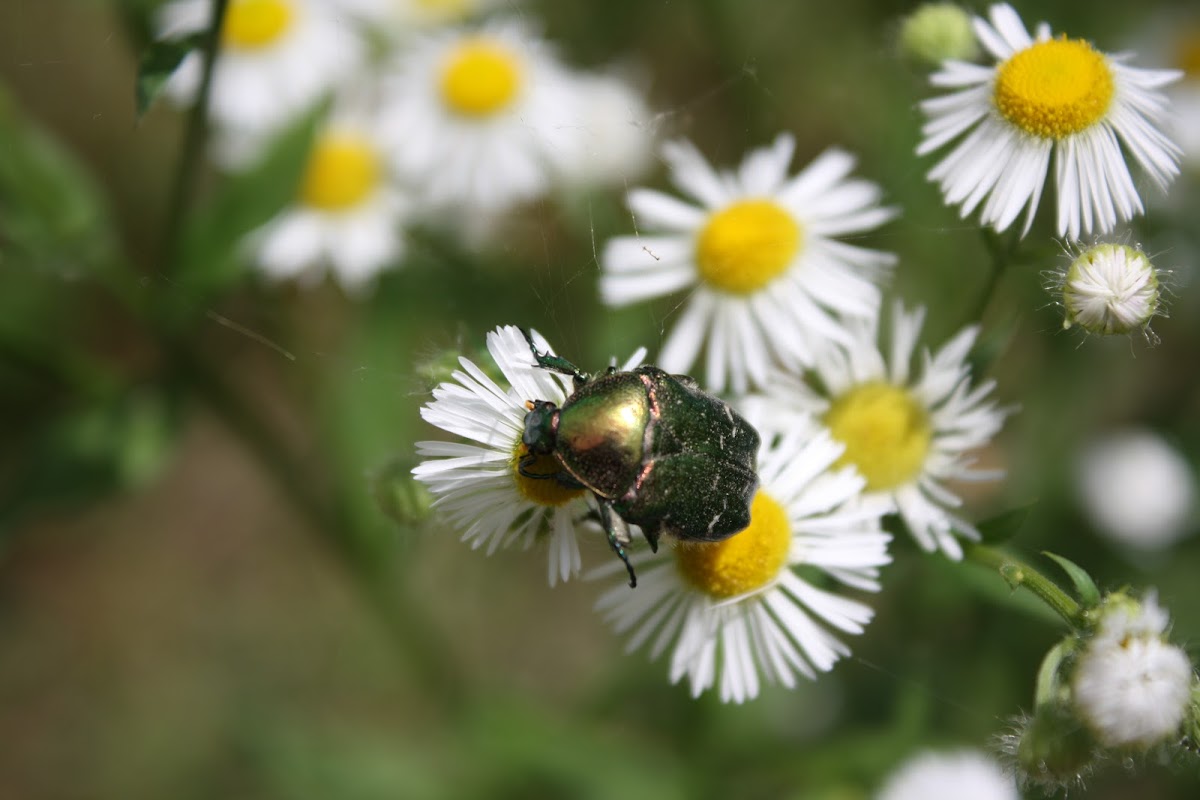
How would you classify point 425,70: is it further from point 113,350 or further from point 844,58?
point 113,350

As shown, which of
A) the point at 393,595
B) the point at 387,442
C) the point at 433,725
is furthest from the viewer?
the point at 433,725

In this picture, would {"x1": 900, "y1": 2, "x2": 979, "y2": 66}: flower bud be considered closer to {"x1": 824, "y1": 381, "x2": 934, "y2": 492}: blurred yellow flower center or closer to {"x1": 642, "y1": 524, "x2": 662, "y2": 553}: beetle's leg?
{"x1": 824, "y1": 381, "x2": 934, "y2": 492}: blurred yellow flower center

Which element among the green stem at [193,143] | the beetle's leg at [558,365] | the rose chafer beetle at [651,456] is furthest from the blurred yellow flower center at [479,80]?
the rose chafer beetle at [651,456]

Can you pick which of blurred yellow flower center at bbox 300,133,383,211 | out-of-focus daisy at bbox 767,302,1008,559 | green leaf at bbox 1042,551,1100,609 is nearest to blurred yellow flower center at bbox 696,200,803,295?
out-of-focus daisy at bbox 767,302,1008,559

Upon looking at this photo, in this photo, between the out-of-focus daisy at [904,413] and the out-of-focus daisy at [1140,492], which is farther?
the out-of-focus daisy at [1140,492]

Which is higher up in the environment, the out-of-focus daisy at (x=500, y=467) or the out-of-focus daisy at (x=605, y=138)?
the out-of-focus daisy at (x=605, y=138)

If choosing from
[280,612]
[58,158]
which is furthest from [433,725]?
[58,158]

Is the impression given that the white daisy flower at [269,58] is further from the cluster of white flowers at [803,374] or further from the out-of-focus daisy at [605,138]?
the cluster of white flowers at [803,374]
